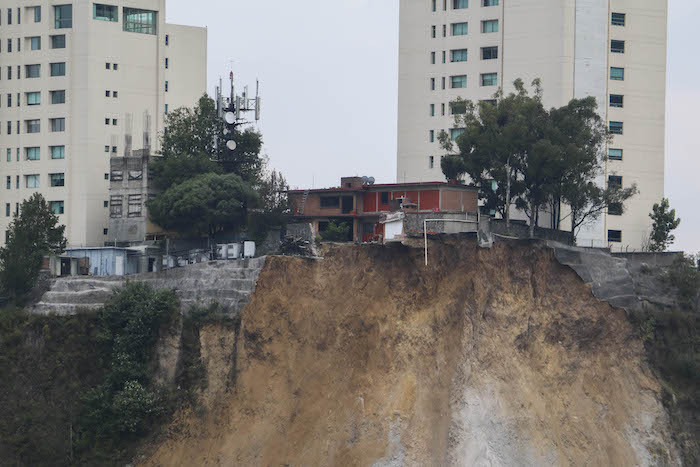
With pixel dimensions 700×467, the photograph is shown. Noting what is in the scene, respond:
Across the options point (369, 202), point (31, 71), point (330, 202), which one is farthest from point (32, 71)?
point (369, 202)

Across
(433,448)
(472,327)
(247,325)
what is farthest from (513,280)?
(247,325)

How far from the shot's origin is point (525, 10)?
82.7m

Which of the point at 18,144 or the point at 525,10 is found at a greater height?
the point at 525,10

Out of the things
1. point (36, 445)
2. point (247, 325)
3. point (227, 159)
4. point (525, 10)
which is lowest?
point (36, 445)

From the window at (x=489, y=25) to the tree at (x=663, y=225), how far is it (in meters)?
16.4

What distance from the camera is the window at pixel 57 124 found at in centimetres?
8375

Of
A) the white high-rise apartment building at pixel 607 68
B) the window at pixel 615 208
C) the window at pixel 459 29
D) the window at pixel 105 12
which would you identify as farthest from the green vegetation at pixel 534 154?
the window at pixel 105 12

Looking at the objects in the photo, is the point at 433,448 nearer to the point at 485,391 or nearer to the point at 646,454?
the point at 485,391

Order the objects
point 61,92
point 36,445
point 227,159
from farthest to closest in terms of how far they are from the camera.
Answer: point 61,92 → point 227,159 → point 36,445

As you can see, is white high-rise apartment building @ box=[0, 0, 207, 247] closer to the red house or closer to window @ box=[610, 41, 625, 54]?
the red house

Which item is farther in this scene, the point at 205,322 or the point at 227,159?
the point at 227,159

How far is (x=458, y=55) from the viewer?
3356 inches

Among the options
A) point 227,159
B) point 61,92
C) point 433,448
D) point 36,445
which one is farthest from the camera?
point 61,92

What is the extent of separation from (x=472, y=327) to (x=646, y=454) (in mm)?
10701
